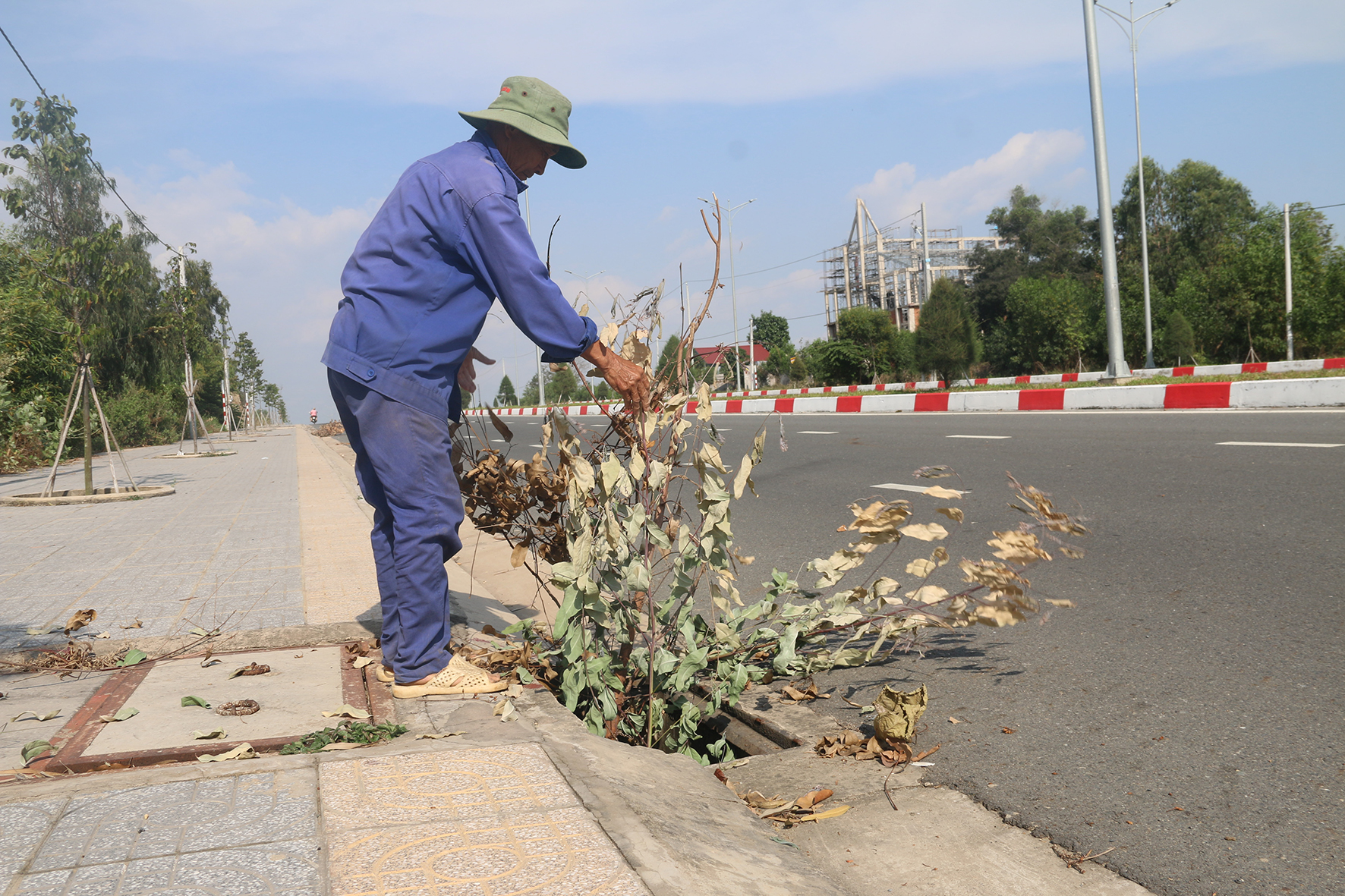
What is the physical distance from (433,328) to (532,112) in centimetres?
75

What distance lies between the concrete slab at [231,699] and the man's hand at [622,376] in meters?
1.26

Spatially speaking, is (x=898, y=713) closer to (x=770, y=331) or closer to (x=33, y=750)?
(x=33, y=750)

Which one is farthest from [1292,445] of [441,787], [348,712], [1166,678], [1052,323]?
[1052,323]

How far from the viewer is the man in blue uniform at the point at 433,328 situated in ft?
9.82

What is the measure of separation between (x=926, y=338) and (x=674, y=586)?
2858cm

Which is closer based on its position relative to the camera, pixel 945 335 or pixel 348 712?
pixel 348 712

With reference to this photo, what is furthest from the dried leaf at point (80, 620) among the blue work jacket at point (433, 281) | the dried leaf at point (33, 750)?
the blue work jacket at point (433, 281)

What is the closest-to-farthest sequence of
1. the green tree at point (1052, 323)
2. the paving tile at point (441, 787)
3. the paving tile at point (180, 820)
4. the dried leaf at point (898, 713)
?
the paving tile at point (180, 820), the paving tile at point (441, 787), the dried leaf at point (898, 713), the green tree at point (1052, 323)

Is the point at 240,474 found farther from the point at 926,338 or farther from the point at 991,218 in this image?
the point at 991,218

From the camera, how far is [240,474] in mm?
14953

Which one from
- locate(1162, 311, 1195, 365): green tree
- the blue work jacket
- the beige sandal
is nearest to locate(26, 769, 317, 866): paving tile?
the beige sandal

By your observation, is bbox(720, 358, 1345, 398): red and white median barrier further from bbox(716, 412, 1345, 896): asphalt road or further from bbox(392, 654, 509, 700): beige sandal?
bbox(392, 654, 509, 700): beige sandal

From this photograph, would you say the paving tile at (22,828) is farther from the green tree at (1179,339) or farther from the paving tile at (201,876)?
the green tree at (1179,339)

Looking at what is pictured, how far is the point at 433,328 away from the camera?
3.06 meters
